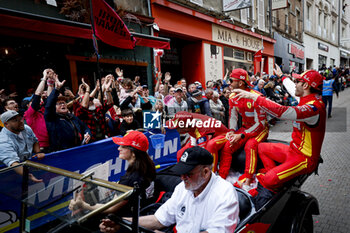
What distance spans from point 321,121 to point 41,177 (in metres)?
3.13

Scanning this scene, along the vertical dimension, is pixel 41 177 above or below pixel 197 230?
above

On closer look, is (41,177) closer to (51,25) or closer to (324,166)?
(51,25)

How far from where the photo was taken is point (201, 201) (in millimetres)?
1974

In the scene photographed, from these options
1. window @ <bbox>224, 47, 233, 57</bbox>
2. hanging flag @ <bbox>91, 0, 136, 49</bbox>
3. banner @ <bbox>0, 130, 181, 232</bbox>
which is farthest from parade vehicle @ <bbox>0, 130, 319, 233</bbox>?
window @ <bbox>224, 47, 233, 57</bbox>

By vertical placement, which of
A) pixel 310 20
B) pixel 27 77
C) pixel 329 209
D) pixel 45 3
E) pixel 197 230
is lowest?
pixel 329 209

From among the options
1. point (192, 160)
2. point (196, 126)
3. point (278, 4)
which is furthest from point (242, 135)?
point (278, 4)

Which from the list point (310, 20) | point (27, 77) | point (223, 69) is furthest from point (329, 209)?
point (310, 20)

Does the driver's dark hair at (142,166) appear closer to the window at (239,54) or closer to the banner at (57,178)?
the banner at (57,178)

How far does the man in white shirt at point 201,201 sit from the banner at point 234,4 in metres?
12.6

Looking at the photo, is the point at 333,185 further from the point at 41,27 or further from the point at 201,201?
the point at 41,27

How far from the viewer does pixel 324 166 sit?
568cm

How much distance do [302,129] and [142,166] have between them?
6.68 feet

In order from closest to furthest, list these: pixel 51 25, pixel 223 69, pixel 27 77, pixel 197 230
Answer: pixel 197 230
pixel 51 25
pixel 27 77
pixel 223 69

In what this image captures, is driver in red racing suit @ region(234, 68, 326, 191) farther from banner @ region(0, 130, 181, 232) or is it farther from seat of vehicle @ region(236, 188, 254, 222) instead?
banner @ region(0, 130, 181, 232)
